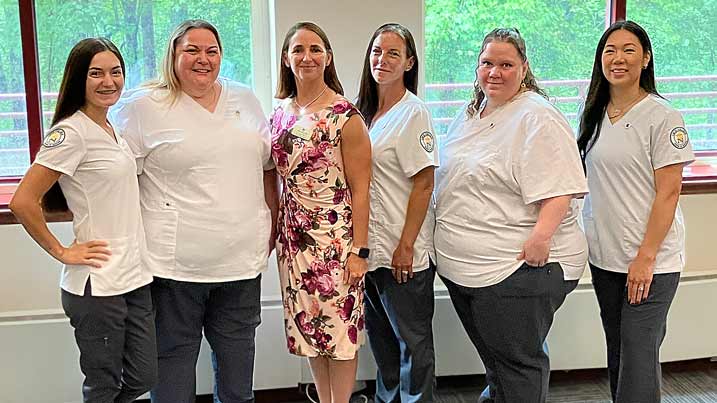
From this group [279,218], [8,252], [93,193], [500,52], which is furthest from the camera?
[8,252]

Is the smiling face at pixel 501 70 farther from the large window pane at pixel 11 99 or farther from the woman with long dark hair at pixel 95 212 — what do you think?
the large window pane at pixel 11 99

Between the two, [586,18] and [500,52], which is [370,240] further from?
[586,18]

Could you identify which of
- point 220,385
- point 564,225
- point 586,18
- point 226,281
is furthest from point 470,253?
point 586,18

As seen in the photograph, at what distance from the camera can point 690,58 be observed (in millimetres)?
3254

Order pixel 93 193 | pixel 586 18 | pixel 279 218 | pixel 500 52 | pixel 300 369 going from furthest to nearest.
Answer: pixel 586 18 < pixel 300 369 < pixel 279 218 < pixel 500 52 < pixel 93 193

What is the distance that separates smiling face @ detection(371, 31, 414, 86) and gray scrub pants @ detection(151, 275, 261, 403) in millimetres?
765

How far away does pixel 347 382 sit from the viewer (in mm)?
2414

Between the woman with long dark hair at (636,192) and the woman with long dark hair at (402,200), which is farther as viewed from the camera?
the woman with long dark hair at (402,200)

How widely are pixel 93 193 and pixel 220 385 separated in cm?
77

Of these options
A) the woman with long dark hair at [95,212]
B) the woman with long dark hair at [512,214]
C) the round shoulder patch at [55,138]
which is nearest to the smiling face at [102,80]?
the woman with long dark hair at [95,212]

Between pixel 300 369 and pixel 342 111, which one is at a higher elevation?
pixel 342 111

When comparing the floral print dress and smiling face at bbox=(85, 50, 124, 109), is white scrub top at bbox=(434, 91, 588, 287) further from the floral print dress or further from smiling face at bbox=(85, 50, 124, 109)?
smiling face at bbox=(85, 50, 124, 109)

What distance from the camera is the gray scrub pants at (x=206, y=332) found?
2.25 meters

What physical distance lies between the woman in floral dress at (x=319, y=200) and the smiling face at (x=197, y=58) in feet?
0.78
